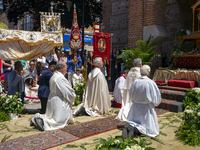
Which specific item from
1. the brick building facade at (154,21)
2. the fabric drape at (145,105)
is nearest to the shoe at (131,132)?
the fabric drape at (145,105)

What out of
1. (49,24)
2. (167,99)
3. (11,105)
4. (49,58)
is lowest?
(167,99)

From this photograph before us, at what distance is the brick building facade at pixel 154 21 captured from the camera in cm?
1077

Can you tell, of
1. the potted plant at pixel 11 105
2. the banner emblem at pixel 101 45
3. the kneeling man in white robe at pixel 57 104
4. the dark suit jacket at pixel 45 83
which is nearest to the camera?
the kneeling man in white robe at pixel 57 104

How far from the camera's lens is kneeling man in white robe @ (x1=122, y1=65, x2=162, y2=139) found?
466cm

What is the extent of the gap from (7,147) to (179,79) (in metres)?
7.66

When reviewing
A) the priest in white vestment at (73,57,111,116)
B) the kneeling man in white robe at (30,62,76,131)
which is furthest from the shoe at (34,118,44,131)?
the priest in white vestment at (73,57,111,116)

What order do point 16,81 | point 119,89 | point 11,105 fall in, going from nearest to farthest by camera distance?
point 11,105
point 16,81
point 119,89

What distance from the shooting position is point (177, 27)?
12.7 metres

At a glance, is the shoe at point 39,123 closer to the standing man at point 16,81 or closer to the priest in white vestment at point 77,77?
the standing man at point 16,81

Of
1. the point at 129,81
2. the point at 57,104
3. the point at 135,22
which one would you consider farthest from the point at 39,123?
the point at 135,22

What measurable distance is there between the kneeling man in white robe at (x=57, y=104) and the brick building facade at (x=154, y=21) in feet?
21.7

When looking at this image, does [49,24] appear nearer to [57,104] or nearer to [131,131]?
[57,104]

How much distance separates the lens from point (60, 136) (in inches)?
190

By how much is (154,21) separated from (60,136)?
26.5 feet
